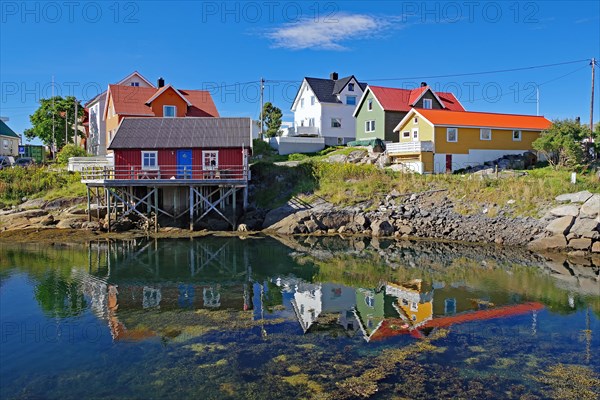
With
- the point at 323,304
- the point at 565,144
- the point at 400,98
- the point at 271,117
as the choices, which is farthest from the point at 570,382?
the point at 271,117

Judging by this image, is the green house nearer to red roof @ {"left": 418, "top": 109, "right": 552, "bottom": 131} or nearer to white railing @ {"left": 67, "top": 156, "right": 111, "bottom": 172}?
red roof @ {"left": 418, "top": 109, "right": 552, "bottom": 131}

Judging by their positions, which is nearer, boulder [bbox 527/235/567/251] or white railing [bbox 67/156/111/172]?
boulder [bbox 527/235/567/251]

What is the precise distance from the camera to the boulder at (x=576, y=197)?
27.7m

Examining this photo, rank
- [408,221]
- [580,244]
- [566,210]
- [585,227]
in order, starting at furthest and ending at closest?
[408,221]
[566,210]
[585,227]
[580,244]

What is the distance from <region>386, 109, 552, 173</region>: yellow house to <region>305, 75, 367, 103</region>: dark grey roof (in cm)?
1136

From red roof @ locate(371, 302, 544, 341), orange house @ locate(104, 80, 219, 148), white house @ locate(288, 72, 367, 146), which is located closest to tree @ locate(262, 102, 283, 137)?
white house @ locate(288, 72, 367, 146)

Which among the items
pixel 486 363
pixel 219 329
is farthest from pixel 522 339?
A: pixel 219 329

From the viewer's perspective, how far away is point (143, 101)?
45.0m

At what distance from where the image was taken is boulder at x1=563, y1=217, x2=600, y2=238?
25844 mm

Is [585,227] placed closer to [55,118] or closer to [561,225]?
[561,225]

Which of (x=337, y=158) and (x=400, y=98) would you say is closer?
(x=337, y=158)

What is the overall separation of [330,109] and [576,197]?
2825cm

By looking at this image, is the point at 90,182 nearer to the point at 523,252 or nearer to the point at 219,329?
the point at 219,329

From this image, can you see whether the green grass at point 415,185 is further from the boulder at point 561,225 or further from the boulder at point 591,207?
the boulder at point 591,207
